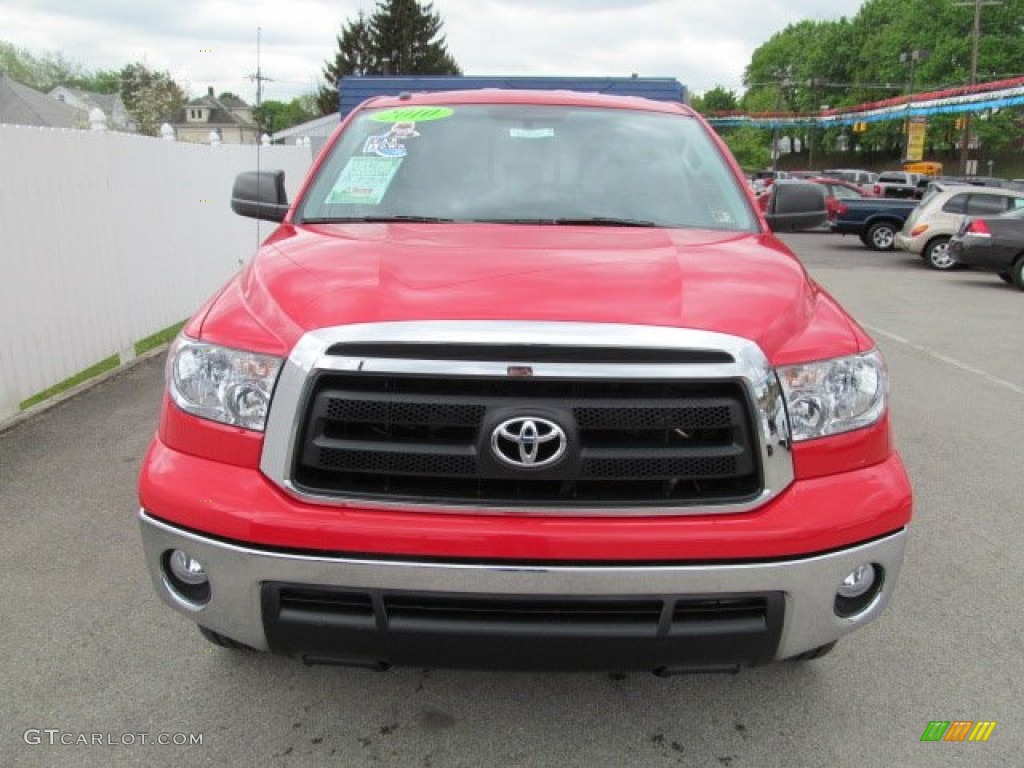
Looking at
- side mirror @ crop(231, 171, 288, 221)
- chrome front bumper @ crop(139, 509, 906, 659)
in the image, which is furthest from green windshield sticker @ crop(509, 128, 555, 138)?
chrome front bumper @ crop(139, 509, 906, 659)

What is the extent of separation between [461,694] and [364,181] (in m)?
1.98

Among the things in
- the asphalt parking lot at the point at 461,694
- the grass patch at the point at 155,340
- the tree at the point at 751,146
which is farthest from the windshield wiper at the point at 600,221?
the tree at the point at 751,146

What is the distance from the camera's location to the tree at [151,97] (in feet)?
262

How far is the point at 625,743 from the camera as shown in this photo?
2.60m

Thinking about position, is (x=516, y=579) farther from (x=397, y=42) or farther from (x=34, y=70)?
(x=34, y=70)

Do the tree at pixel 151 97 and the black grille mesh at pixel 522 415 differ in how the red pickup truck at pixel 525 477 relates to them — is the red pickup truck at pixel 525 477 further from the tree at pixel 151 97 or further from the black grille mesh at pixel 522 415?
the tree at pixel 151 97

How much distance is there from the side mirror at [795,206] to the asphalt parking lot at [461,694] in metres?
1.62

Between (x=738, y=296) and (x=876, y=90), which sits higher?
(x=876, y=90)

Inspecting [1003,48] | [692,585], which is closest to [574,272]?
[692,585]

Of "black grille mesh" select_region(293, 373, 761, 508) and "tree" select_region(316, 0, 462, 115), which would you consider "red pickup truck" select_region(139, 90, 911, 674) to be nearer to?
"black grille mesh" select_region(293, 373, 761, 508)

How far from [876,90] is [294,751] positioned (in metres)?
85.9

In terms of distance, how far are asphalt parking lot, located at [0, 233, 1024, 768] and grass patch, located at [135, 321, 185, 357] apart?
14.2 feet

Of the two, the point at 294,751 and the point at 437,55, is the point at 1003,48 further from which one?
the point at 294,751

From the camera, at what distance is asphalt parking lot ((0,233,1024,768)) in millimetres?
2559
